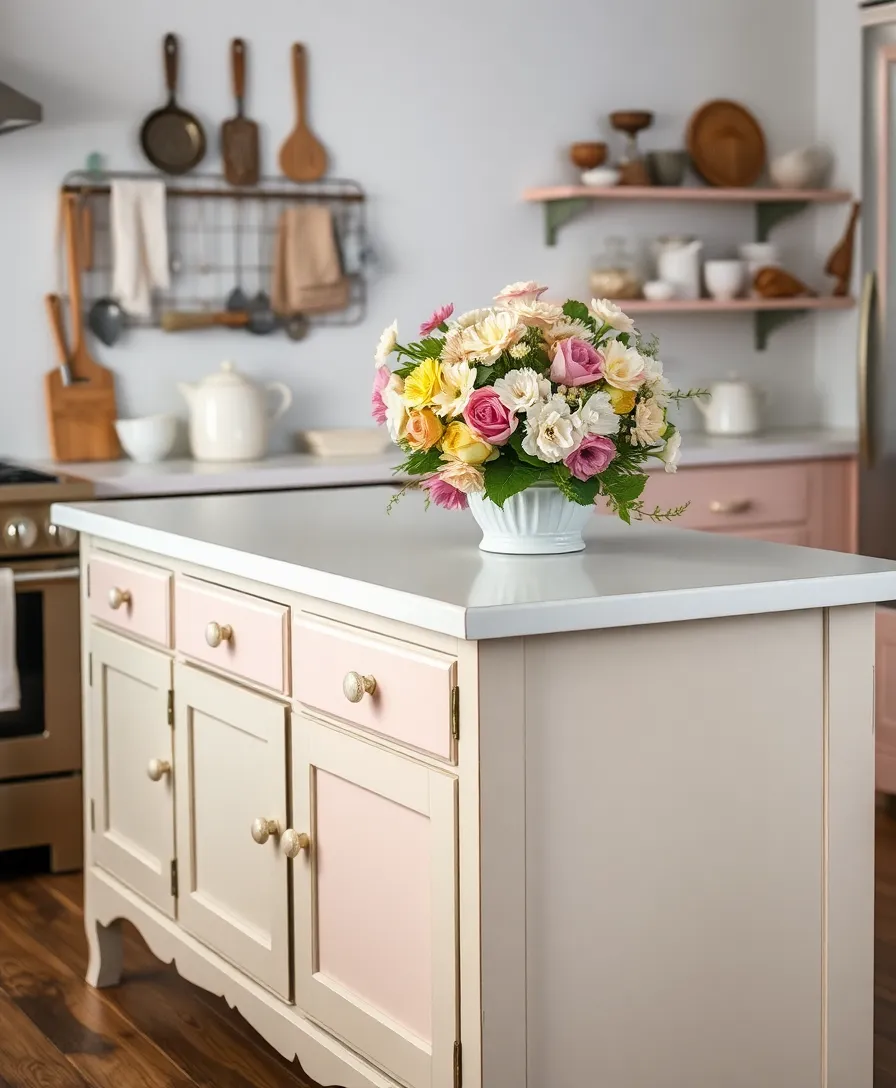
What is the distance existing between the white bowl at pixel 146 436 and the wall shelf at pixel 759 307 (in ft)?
4.52

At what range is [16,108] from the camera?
3.67 meters

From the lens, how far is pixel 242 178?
4301 millimetres

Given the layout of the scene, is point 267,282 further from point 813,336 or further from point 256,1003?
point 256,1003

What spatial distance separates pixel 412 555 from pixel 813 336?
3.50 m

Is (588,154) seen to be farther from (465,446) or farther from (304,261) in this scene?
(465,446)

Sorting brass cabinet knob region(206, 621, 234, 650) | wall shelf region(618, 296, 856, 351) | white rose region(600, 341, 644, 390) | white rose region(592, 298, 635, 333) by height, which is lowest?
brass cabinet knob region(206, 621, 234, 650)

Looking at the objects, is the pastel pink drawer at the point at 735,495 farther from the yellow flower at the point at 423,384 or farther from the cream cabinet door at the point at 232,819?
the yellow flower at the point at 423,384

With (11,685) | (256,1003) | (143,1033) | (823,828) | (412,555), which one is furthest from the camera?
(11,685)

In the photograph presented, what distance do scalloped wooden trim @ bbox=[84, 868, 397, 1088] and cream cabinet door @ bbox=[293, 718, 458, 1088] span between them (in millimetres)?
33

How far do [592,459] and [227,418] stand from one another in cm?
233

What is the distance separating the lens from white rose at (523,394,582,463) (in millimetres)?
1885

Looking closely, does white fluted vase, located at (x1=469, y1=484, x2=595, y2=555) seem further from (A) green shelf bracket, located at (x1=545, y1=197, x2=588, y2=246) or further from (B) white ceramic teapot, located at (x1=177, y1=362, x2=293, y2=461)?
(A) green shelf bracket, located at (x1=545, y1=197, x2=588, y2=246)

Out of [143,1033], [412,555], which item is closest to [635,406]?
[412,555]

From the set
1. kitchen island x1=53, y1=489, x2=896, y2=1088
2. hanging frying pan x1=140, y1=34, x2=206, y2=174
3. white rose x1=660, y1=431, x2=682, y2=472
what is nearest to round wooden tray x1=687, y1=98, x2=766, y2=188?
hanging frying pan x1=140, y1=34, x2=206, y2=174
